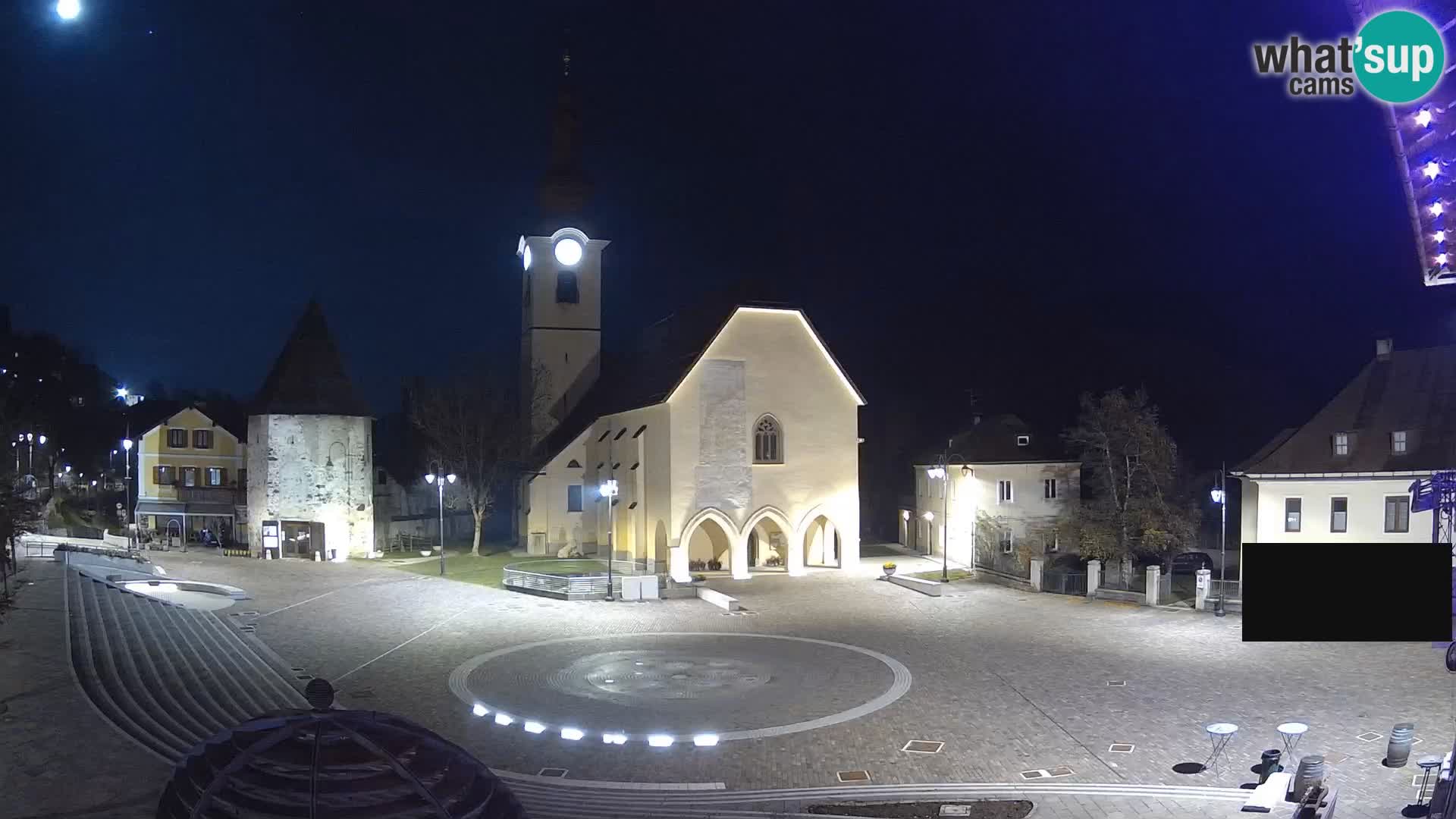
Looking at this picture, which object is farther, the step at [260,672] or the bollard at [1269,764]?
the step at [260,672]

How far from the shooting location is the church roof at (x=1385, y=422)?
29531 millimetres

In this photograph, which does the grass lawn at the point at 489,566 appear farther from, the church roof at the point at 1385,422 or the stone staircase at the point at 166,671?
the church roof at the point at 1385,422

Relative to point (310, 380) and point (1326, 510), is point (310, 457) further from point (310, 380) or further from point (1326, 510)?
point (1326, 510)

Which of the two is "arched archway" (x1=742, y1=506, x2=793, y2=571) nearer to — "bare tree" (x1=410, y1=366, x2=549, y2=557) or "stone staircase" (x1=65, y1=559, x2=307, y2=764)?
"bare tree" (x1=410, y1=366, x2=549, y2=557)

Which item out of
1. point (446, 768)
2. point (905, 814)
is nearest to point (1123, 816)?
point (905, 814)

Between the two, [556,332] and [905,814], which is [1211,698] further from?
[556,332]

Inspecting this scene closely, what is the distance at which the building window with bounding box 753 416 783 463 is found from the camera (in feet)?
125

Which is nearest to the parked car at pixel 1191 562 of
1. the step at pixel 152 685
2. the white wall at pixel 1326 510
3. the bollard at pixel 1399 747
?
the white wall at pixel 1326 510

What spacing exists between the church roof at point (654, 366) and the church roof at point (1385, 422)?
15928 mm

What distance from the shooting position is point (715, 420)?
36.8 m

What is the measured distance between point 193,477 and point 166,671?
37.1 m

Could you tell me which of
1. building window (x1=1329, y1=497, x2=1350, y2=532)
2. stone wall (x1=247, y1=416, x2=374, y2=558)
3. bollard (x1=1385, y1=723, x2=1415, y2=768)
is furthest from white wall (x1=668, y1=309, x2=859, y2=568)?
bollard (x1=1385, y1=723, x2=1415, y2=768)

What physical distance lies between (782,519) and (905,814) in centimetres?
2564

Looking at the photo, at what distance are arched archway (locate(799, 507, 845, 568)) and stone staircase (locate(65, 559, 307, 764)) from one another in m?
22.3
